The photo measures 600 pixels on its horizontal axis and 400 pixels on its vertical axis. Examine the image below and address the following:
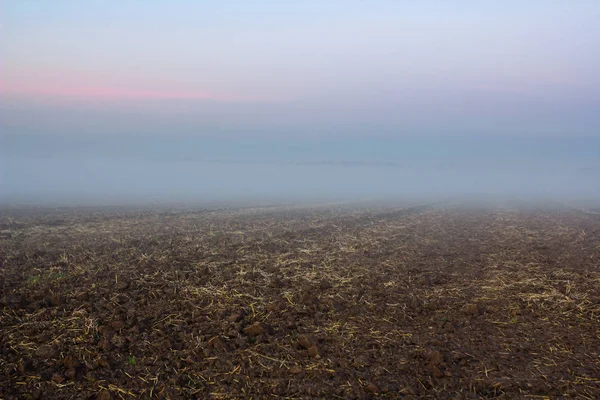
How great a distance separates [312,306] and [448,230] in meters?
11.5

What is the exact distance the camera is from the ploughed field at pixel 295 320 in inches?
187

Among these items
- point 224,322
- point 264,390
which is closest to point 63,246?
point 224,322

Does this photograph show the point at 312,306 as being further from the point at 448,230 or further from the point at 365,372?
the point at 448,230

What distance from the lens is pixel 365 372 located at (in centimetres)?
496

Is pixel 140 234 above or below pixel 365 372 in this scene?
above

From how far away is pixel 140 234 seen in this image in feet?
47.4

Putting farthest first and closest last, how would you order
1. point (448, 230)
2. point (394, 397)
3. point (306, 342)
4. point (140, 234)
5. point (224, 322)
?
point (448, 230), point (140, 234), point (224, 322), point (306, 342), point (394, 397)

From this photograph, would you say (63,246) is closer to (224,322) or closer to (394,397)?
(224,322)

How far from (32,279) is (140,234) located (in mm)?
6039

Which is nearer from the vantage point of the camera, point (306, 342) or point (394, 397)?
point (394, 397)

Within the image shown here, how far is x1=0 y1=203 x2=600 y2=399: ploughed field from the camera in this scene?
4.74m

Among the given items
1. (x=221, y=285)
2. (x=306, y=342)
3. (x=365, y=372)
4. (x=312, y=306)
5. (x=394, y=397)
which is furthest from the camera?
(x=221, y=285)

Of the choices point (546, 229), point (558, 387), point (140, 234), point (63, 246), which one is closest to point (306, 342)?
point (558, 387)

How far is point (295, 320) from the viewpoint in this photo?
6562mm
